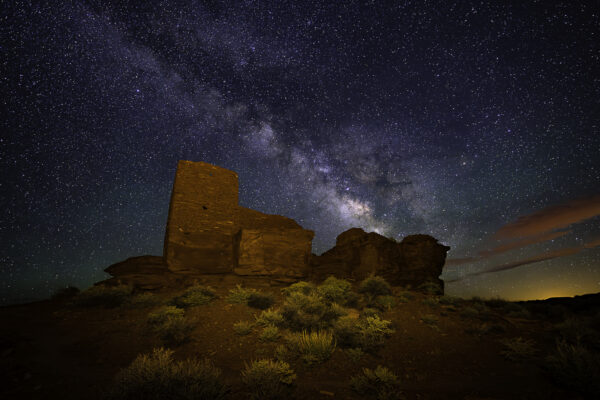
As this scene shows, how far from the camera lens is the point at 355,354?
4770 mm

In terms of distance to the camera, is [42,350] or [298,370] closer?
[298,370]

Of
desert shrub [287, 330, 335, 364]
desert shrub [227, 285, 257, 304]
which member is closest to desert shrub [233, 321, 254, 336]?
desert shrub [287, 330, 335, 364]

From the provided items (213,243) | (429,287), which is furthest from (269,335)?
(429,287)

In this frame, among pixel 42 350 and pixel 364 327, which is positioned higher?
pixel 364 327

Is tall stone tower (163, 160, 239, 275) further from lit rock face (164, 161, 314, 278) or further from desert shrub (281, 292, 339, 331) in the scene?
desert shrub (281, 292, 339, 331)

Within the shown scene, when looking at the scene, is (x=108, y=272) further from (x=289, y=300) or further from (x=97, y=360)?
(x=289, y=300)

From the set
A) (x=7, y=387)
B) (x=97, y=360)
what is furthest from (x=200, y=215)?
(x=7, y=387)

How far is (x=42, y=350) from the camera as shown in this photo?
4.79m

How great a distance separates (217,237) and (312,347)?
7.64 metres

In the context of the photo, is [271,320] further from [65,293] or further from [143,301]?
[65,293]

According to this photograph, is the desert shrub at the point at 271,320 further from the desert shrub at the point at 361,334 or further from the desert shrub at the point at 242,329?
the desert shrub at the point at 361,334

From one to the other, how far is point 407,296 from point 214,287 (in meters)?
8.82

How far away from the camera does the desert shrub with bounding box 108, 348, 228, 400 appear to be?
3.04 m

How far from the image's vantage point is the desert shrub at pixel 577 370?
145 inches
